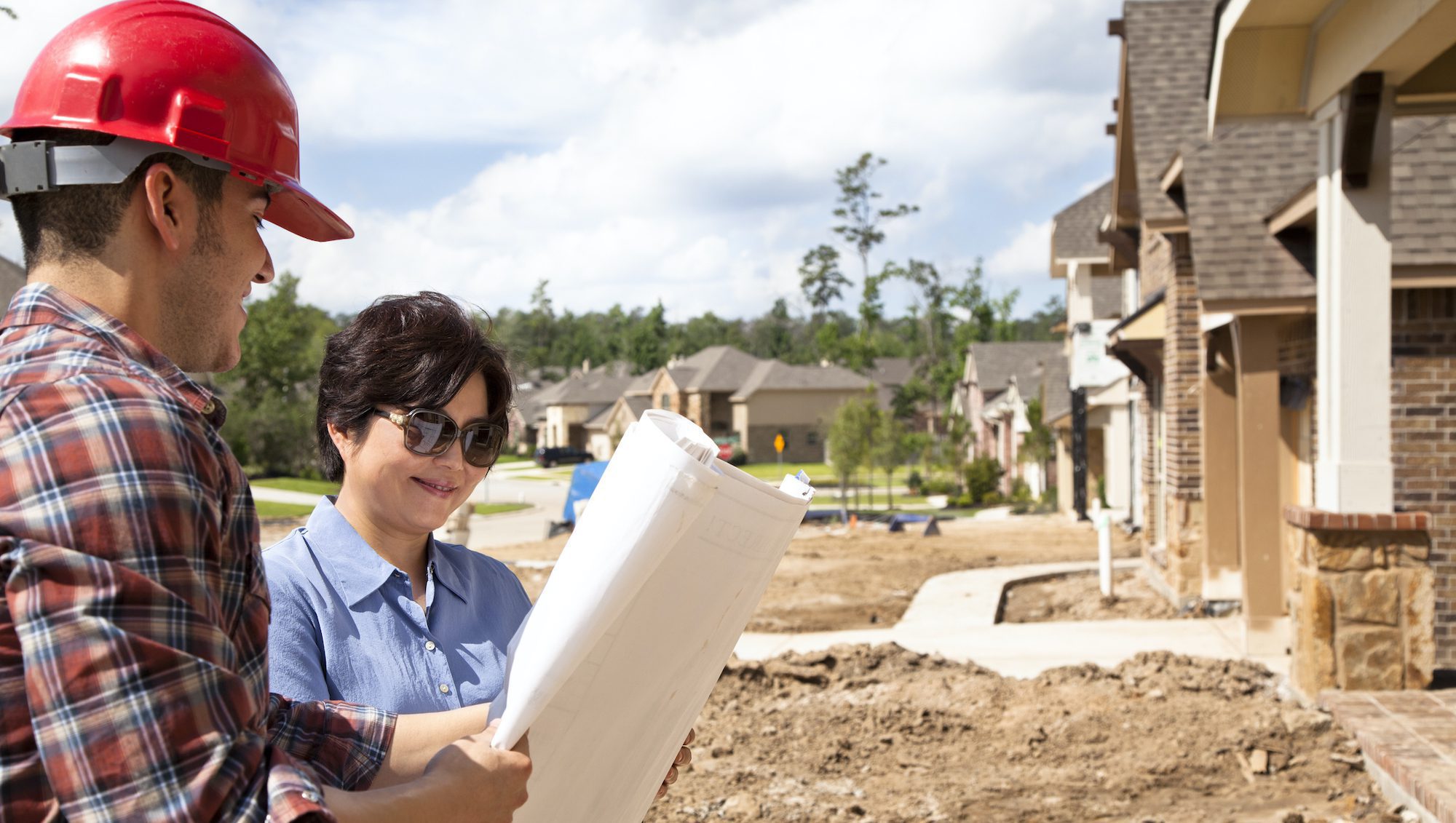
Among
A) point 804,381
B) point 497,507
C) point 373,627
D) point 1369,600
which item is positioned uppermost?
point 804,381

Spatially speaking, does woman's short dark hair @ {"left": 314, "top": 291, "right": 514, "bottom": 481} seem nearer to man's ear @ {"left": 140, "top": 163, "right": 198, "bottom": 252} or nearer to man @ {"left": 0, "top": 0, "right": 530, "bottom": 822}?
man @ {"left": 0, "top": 0, "right": 530, "bottom": 822}

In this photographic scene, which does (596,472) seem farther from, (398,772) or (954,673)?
(398,772)

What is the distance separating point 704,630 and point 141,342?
0.97 meters

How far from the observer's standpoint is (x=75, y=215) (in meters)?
1.42

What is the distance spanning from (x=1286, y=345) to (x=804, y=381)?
5365cm

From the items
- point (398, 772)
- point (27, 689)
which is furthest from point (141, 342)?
point (398, 772)

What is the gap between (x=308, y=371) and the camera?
179ft

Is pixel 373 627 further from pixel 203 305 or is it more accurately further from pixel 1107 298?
pixel 1107 298

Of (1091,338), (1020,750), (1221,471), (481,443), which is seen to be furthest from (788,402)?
(481,443)

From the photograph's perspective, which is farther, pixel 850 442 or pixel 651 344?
pixel 651 344

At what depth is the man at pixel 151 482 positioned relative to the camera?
1.16 m

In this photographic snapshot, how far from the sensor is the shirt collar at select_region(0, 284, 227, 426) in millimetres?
1352

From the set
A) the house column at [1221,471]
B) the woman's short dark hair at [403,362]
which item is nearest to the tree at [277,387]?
the house column at [1221,471]

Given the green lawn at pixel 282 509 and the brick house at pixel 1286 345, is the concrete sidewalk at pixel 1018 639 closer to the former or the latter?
the brick house at pixel 1286 345
